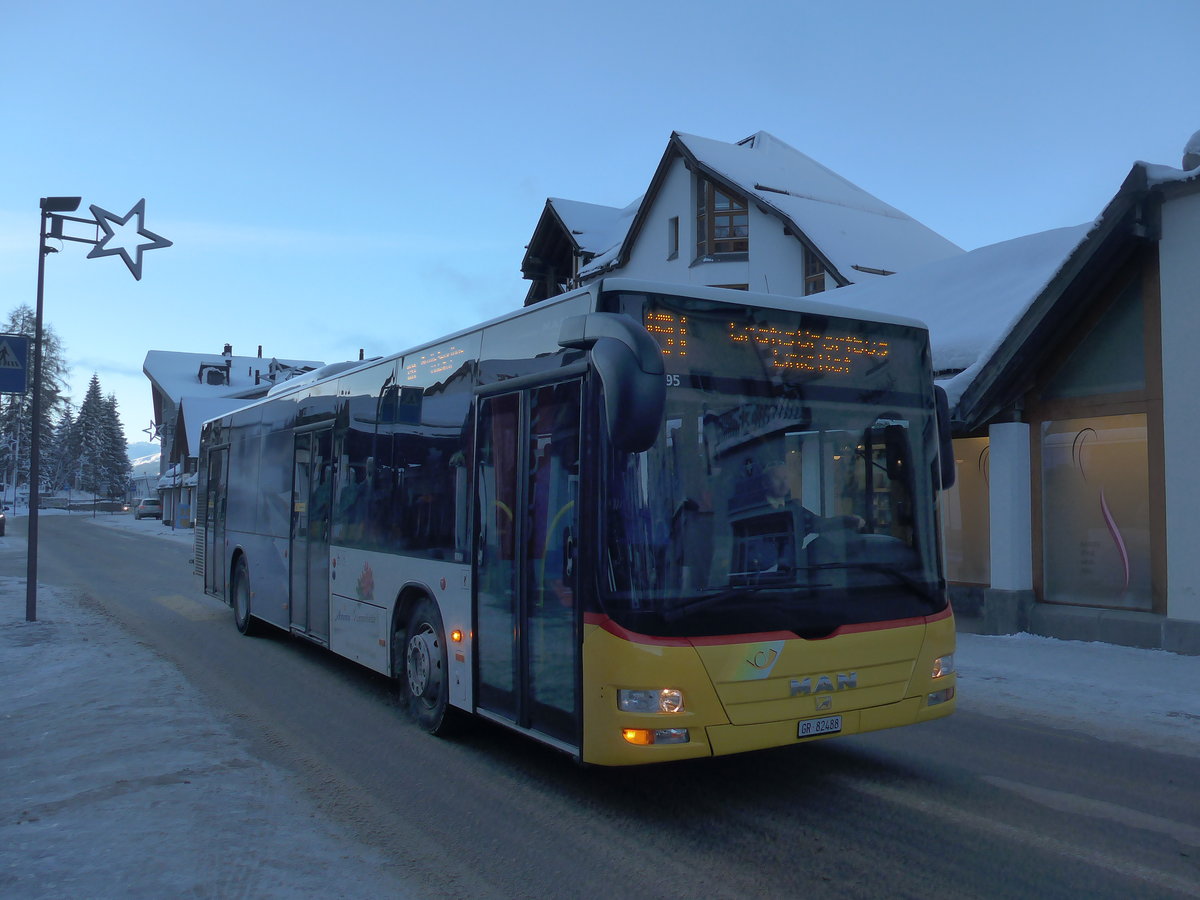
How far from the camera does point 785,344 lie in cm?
571

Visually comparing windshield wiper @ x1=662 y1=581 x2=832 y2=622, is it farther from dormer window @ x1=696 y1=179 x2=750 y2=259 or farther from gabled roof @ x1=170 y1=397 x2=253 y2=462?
gabled roof @ x1=170 y1=397 x2=253 y2=462

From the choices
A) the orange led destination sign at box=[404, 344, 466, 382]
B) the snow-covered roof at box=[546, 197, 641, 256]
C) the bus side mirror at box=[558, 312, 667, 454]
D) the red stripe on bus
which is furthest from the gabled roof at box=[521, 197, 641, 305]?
the bus side mirror at box=[558, 312, 667, 454]

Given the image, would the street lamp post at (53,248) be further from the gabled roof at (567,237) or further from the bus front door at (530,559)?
the gabled roof at (567,237)

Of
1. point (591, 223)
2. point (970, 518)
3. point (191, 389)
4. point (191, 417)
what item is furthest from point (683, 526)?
point (191, 389)

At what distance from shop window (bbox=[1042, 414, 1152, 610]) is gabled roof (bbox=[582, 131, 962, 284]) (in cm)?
1319

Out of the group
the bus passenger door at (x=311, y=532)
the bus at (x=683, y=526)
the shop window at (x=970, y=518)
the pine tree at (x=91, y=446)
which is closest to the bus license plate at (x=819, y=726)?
the bus at (x=683, y=526)

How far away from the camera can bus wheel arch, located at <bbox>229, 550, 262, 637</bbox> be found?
12523 mm

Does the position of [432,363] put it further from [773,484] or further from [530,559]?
[773,484]

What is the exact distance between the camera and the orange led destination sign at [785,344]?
17.4 feet

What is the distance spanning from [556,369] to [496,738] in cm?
313

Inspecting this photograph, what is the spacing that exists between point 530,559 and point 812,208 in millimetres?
25772

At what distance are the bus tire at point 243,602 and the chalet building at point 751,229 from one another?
56.0ft

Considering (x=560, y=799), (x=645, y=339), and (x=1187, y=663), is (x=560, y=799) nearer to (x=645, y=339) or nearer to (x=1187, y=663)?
(x=645, y=339)

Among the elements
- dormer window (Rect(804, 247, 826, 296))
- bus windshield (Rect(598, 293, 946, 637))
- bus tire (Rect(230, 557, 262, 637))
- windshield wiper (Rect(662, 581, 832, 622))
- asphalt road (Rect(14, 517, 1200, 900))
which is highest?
dormer window (Rect(804, 247, 826, 296))
